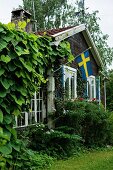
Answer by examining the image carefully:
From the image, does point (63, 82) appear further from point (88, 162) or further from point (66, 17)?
point (66, 17)

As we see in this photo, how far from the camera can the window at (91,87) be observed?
15.9 meters

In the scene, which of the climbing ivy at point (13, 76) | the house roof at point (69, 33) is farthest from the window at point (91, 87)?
the climbing ivy at point (13, 76)

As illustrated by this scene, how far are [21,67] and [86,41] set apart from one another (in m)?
9.50

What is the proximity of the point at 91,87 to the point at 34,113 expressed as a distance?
5.85m

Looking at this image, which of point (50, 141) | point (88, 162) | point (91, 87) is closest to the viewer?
point (88, 162)

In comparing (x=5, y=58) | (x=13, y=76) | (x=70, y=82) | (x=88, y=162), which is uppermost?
(x=70, y=82)

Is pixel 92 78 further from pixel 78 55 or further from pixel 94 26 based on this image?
pixel 94 26

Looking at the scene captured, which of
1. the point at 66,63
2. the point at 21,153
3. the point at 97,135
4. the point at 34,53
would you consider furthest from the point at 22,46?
the point at 97,135

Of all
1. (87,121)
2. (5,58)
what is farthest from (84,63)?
(5,58)

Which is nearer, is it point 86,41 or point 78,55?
point 78,55

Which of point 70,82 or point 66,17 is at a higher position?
point 66,17

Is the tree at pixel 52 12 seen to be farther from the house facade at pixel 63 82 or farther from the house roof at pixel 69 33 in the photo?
the house facade at pixel 63 82

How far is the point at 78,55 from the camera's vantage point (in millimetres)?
13812

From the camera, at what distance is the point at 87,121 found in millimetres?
11766
